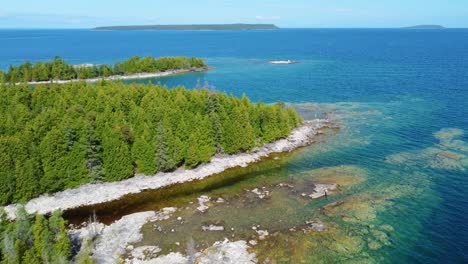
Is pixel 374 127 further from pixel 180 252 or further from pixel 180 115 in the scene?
→ pixel 180 252

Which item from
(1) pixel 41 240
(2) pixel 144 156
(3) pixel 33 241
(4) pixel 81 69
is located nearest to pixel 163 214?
(2) pixel 144 156

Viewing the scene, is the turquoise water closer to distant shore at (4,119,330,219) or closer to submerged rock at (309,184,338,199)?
submerged rock at (309,184,338,199)

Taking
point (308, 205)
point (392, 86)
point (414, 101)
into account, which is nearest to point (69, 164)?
point (308, 205)

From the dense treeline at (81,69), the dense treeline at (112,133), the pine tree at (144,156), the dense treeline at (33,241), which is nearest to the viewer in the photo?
the dense treeline at (33,241)

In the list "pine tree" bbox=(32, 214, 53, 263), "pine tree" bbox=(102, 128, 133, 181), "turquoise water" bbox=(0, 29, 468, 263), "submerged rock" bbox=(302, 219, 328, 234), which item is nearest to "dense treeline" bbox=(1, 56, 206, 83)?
"turquoise water" bbox=(0, 29, 468, 263)

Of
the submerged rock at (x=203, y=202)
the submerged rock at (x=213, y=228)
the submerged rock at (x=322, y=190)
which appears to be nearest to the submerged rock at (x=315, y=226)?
the submerged rock at (x=322, y=190)

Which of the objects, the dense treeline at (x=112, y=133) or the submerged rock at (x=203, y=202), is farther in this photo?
the dense treeline at (x=112, y=133)

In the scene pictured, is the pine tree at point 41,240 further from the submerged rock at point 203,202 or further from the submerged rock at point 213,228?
the submerged rock at point 203,202
